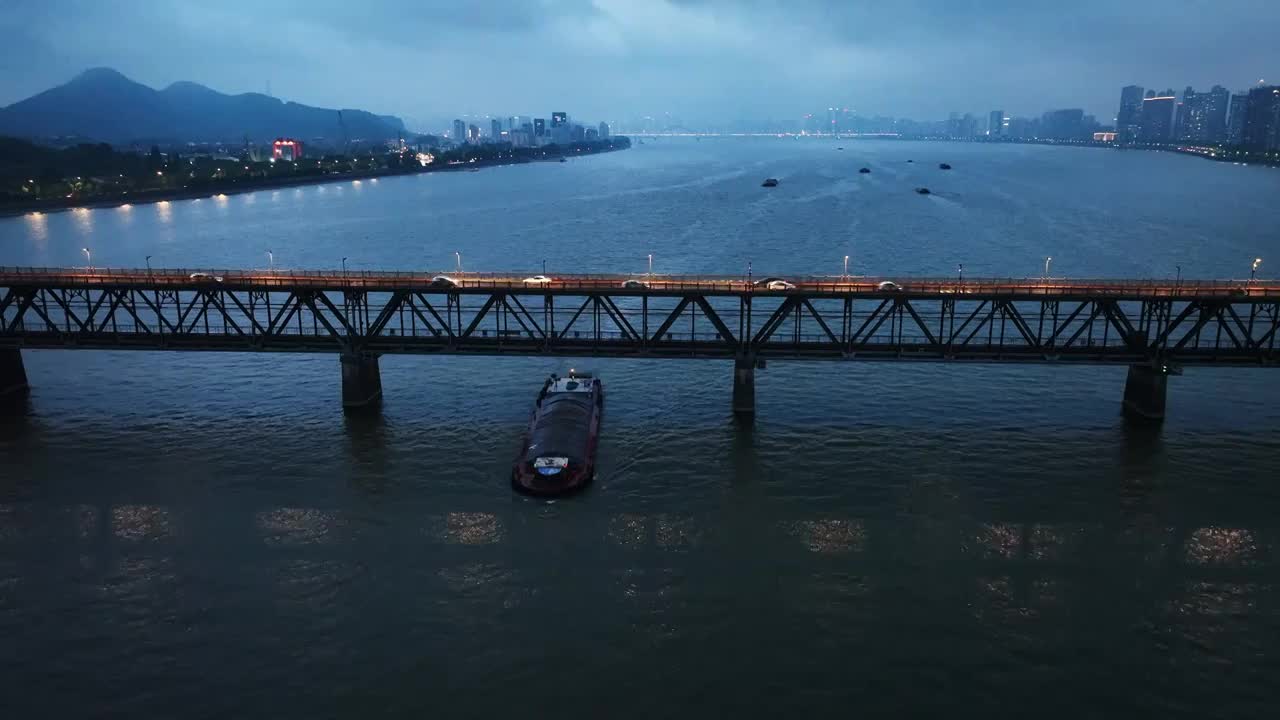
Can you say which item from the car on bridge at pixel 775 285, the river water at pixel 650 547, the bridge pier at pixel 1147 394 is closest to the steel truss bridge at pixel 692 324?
the bridge pier at pixel 1147 394

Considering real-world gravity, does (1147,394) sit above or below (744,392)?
above

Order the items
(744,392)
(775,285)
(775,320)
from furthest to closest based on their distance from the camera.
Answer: (744,392), (775,285), (775,320)

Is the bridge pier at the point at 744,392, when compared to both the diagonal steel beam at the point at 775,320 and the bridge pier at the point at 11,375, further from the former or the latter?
the bridge pier at the point at 11,375

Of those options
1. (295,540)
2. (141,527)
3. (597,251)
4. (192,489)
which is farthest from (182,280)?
(597,251)

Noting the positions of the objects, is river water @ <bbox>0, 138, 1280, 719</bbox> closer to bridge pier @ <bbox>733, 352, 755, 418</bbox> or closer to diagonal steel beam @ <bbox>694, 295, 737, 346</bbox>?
bridge pier @ <bbox>733, 352, 755, 418</bbox>

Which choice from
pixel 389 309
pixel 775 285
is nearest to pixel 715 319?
pixel 775 285

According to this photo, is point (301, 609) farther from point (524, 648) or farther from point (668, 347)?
point (668, 347)

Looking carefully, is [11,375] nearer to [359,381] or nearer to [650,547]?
[359,381]

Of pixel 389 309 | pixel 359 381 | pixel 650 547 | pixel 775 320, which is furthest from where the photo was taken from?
pixel 359 381
